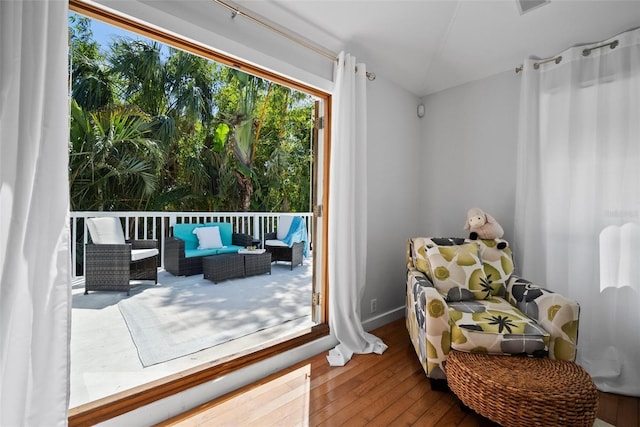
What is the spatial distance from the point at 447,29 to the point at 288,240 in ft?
11.9

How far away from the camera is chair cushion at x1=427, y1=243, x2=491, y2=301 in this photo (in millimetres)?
2111

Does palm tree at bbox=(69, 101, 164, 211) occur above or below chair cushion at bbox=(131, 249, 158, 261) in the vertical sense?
above

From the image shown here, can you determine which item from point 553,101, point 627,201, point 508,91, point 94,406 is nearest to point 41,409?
point 94,406

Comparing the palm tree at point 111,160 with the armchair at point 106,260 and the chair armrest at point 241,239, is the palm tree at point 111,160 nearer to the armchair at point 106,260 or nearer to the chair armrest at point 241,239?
the armchair at point 106,260

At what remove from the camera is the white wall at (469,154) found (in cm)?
259

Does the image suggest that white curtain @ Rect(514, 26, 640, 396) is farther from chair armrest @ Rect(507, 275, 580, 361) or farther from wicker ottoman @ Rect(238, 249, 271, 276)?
wicker ottoman @ Rect(238, 249, 271, 276)

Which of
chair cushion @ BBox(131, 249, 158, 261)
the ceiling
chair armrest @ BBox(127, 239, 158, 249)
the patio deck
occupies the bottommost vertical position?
the patio deck

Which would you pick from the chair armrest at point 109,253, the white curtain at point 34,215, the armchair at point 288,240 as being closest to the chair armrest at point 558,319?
the white curtain at point 34,215

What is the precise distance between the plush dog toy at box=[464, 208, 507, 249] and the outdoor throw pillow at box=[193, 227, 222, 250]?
11.9ft

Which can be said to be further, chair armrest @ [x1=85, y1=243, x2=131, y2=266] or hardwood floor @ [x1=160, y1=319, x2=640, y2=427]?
chair armrest @ [x1=85, y1=243, x2=131, y2=266]

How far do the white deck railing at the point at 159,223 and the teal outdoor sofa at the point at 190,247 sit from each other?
213 mm

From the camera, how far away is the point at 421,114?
314cm

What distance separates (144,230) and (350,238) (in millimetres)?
3403

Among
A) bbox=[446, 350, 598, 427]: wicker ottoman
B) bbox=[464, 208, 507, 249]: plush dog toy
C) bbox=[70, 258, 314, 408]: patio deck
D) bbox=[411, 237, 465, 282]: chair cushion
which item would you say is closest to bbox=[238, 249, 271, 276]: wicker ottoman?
bbox=[70, 258, 314, 408]: patio deck
